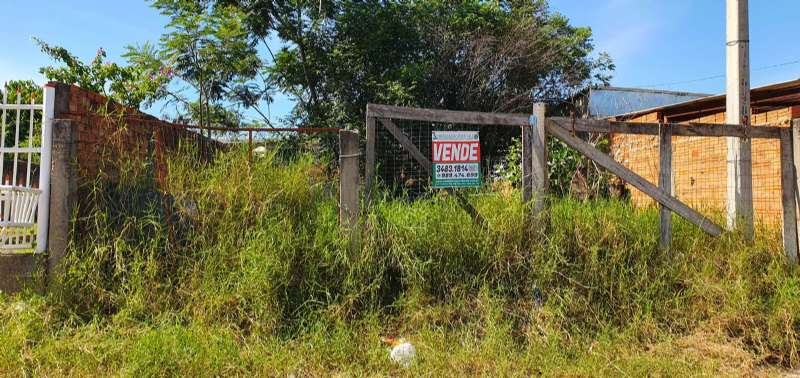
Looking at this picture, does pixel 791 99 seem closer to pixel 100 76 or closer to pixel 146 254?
pixel 146 254

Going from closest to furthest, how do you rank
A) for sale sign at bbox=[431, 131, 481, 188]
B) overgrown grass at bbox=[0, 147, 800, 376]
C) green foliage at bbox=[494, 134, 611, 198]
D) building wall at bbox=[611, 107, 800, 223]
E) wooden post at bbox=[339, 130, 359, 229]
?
overgrown grass at bbox=[0, 147, 800, 376], wooden post at bbox=[339, 130, 359, 229], for sale sign at bbox=[431, 131, 481, 188], building wall at bbox=[611, 107, 800, 223], green foliage at bbox=[494, 134, 611, 198]

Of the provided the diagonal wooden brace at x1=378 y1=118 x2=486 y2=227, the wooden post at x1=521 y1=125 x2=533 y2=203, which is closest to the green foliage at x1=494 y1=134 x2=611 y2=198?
the wooden post at x1=521 y1=125 x2=533 y2=203

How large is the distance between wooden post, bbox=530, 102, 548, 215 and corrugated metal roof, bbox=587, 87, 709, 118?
9642mm

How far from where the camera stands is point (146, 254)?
13.4 ft

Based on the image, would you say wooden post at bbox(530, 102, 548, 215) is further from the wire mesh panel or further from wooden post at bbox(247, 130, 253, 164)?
wooden post at bbox(247, 130, 253, 164)

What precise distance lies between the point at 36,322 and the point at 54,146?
1.43m

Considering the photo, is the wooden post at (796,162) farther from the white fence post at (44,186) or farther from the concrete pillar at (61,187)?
the white fence post at (44,186)

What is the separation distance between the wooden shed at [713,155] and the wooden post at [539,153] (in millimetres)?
1776

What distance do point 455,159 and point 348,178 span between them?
3.13 ft

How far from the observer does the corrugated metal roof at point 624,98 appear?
13.4m

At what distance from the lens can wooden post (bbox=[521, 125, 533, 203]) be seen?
4.42 meters

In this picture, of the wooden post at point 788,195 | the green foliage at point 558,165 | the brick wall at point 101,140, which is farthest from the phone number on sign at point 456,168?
the wooden post at point 788,195

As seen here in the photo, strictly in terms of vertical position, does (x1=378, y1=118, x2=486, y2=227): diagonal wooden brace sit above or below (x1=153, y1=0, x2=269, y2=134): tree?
below

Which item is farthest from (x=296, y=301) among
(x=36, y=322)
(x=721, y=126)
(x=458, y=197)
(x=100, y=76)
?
(x=100, y=76)
